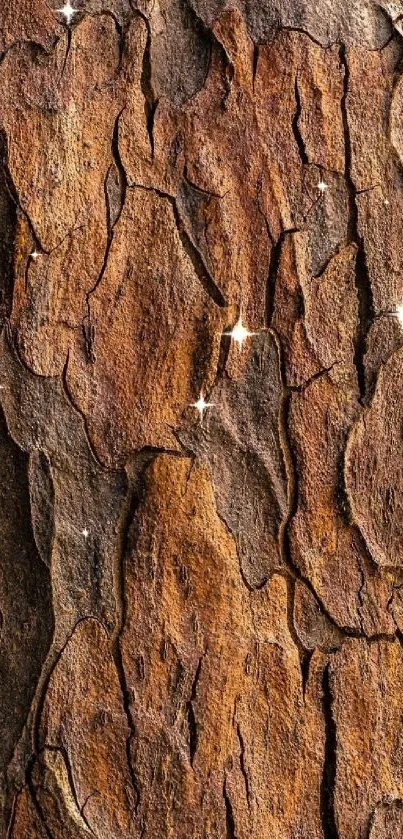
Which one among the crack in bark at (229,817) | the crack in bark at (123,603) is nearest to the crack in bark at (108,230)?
the crack in bark at (123,603)

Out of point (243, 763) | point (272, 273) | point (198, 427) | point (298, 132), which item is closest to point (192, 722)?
point (243, 763)

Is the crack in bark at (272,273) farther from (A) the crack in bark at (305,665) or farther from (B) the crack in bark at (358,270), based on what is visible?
(A) the crack in bark at (305,665)

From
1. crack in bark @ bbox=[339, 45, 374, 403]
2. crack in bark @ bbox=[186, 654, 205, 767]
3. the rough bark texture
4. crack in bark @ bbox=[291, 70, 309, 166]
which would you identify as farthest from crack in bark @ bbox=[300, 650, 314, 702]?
crack in bark @ bbox=[291, 70, 309, 166]

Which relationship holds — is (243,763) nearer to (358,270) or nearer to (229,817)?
(229,817)

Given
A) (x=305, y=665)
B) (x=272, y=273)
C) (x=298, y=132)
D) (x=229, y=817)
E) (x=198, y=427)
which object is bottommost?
(x=229, y=817)

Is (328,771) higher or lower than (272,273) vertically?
lower

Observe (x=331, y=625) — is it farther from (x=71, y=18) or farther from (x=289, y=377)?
(x=71, y=18)

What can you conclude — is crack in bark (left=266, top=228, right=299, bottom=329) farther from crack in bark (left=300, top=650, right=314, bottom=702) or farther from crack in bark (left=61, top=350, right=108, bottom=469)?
crack in bark (left=300, top=650, right=314, bottom=702)
